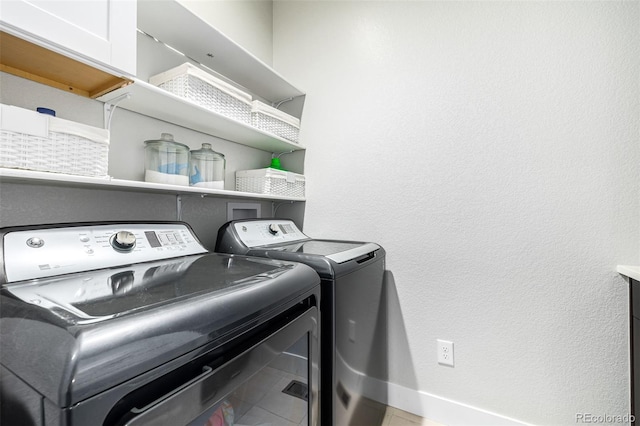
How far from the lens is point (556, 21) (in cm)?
132

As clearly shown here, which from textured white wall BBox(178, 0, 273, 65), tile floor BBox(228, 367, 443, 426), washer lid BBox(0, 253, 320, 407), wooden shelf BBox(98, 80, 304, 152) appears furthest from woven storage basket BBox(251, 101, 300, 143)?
tile floor BBox(228, 367, 443, 426)

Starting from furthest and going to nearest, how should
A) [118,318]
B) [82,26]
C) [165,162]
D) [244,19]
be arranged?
[244,19]
[165,162]
[82,26]
[118,318]

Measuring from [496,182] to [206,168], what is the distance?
1463mm

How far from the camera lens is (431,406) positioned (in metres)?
1.55

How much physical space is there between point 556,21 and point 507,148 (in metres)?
0.60

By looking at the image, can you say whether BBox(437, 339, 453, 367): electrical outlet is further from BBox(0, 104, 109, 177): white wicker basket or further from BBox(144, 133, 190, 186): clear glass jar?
BBox(0, 104, 109, 177): white wicker basket

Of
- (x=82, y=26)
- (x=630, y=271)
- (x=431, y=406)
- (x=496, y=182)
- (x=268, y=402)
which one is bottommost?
(x=431, y=406)

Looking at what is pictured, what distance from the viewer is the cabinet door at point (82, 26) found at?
0.68 m

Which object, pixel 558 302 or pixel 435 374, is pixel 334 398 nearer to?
pixel 435 374

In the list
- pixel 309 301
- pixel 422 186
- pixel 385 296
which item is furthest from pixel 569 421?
pixel 309 301

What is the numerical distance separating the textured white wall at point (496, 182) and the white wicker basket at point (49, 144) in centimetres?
125

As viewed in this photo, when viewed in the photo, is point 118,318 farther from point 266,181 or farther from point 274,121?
point 274,121

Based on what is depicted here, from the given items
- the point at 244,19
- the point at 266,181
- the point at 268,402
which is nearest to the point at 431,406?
the point at 268,402

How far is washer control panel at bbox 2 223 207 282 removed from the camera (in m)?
0.75
